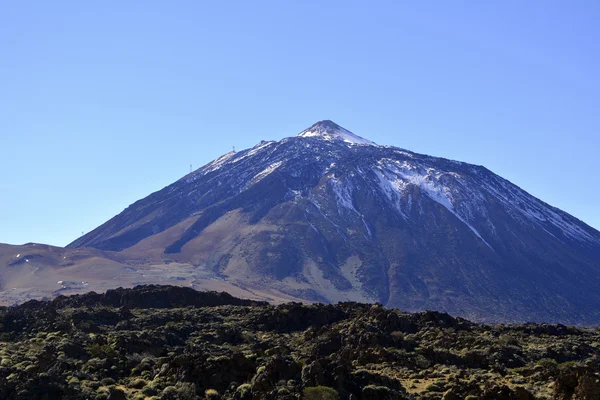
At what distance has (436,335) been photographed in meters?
47.8

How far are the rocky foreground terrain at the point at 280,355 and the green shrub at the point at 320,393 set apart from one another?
0.05 meters

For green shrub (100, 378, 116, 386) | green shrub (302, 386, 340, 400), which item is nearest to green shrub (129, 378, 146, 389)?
green shrub (100, 378, 116, 386)

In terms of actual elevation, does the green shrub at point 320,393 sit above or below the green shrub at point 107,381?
below

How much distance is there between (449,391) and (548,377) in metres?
6.07

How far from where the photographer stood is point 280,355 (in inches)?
1272

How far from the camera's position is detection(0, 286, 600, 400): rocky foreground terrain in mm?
A: 28156

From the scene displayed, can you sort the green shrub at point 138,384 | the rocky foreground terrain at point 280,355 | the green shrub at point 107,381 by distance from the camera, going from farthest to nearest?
the green shrub at point 107,381 → the green shrub at point 138,384 → the rocky foreground terrain at point 280,355

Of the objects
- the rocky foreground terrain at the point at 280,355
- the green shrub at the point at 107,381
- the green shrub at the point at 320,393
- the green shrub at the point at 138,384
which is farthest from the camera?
the green shrub at the point at 107,381

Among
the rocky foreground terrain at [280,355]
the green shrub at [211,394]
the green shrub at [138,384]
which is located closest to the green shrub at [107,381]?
the rocky foreground terrain at [280,355]

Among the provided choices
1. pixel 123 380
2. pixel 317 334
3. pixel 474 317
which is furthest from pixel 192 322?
pixel 474 317

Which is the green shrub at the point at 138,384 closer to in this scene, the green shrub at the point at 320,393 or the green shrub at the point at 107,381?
the green shrub at the point at 107,381

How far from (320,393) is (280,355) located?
5810 millimetres

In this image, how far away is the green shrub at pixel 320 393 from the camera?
2648cm

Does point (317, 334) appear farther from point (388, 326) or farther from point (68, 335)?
point (68, 335)
